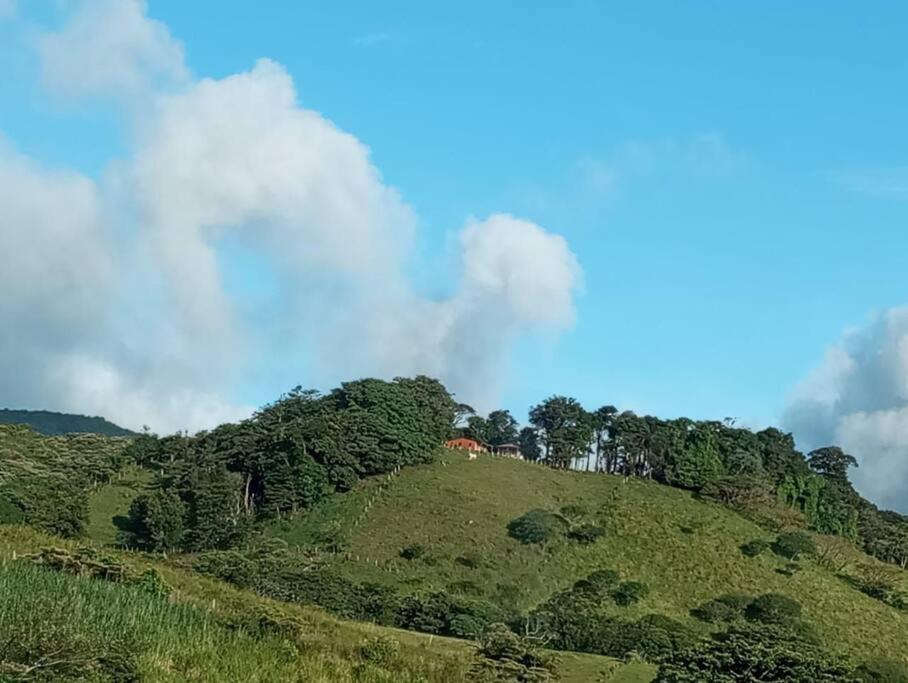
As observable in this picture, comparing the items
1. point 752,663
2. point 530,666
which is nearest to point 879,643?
point 752,663

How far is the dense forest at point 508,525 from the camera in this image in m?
58.5

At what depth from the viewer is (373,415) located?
101 metres

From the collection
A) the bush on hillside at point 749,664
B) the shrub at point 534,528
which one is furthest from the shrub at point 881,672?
the shrub at point 534,528

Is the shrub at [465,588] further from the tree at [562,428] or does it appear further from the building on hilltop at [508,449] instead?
the building on hilltop at [508,449]

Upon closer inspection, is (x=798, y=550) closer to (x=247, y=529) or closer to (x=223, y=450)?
(x=247, y=529)

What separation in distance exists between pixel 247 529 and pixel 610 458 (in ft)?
156

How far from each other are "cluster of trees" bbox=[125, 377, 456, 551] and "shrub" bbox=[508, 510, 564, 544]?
16.4 m

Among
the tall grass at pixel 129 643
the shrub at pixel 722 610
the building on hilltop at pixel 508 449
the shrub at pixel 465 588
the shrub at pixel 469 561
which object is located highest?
the building on hilltop at pixel 508 449

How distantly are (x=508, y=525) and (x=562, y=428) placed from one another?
3310cm

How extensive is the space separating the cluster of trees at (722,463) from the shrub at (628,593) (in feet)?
90.3

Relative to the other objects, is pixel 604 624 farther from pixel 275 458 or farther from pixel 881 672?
pixel 275 458

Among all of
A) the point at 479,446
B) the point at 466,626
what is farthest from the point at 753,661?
the point at 479,446

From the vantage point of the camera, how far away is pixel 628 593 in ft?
243

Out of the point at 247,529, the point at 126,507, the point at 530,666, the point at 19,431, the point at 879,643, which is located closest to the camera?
Result: the point at 530,666
